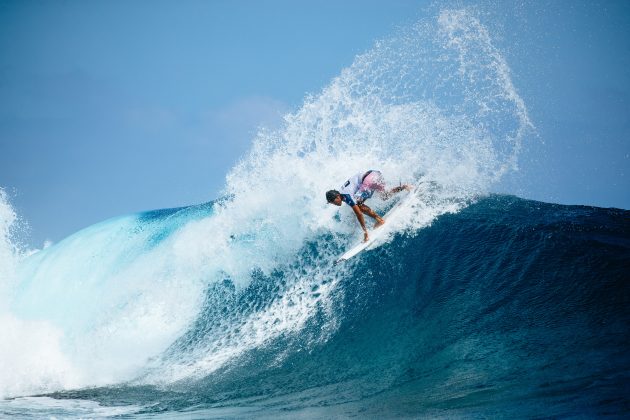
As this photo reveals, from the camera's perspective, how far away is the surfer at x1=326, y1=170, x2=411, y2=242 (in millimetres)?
6199

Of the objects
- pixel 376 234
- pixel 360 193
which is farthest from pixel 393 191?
pixel 376 234

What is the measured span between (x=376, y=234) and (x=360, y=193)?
2.56ft

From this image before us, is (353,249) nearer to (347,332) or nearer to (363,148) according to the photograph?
(347,332)

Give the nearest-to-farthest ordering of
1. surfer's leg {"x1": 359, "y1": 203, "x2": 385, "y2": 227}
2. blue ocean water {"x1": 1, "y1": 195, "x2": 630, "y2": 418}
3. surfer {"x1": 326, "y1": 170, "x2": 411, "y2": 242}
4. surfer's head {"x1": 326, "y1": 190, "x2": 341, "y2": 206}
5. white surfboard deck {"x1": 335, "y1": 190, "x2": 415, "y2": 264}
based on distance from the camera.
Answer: blue ocean water {"x1": 1, "y1": 195, "x2": 630, "y2": 418}
surfer's head {"x1": 326, "y1": 190, "x2": 341, "y2": 206}
surfer {"x1": 326, "y1": 170, "x2": 411, "y2": 242}
white surfboard deck {"x1": 335, "y1": 190, "x2": 415, "y2": 264}
surfer's leg {"x1": 359, "y1": 203, "x2": 385, "y2": 227}

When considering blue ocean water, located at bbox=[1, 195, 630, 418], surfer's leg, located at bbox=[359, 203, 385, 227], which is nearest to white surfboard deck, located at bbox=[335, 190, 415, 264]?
surfer's leg, located at bbox=[359, 203, 385, 227]

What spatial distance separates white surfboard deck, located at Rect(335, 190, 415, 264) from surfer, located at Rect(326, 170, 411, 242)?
10cm

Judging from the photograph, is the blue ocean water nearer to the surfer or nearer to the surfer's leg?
the surfer's leg

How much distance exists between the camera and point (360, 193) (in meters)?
6.68

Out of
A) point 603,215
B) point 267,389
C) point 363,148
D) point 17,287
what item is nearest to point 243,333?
point 267,389

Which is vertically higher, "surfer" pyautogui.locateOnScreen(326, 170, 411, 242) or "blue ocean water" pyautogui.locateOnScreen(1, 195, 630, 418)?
"surfer" pyautogui.locateOnScreen(326, 170, 411, 242)

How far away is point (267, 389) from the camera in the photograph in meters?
4.43

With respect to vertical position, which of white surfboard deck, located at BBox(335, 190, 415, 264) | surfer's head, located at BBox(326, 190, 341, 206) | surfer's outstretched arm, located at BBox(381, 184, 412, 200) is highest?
surfer's outstretched arm, located at BBox(381, 184, 412, 200)

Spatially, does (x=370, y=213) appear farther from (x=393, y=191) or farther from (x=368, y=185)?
(x=393, y=191)

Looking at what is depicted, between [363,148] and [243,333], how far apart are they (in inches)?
197
